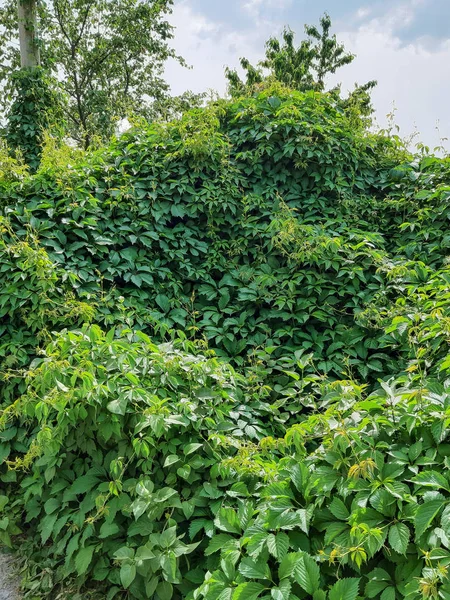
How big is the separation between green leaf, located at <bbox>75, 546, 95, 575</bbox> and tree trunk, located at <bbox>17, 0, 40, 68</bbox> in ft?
23.3

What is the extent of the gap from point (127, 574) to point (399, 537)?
1052mm

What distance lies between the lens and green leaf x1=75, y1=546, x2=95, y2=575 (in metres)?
1.92

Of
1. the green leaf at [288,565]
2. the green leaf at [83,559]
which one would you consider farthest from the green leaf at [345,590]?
the green leaf at [83,559]

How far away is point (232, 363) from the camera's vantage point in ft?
10.3

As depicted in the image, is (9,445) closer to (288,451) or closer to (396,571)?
(288,451)

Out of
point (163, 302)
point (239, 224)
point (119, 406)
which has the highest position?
point (239, 224)

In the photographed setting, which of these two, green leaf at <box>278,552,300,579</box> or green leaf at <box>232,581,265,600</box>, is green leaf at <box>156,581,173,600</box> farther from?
green leaf at <box>278,552,300,579</box>

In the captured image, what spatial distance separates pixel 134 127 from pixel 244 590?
13.2ft

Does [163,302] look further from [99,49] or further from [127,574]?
[99,49]

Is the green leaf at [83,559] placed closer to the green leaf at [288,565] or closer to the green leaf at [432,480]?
the green leaf at [288,565]

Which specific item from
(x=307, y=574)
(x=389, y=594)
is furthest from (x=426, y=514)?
(x=307, y=574)

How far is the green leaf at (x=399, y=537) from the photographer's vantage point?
126 centimetres

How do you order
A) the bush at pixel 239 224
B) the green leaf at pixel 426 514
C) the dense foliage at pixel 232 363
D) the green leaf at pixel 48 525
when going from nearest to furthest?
the green leaf at pixel 426 514, the dense foliage at pixel 232 363, the green leaf at pixel 48 525, the bush at pixel 239 224

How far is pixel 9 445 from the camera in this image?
2588 millimetres
